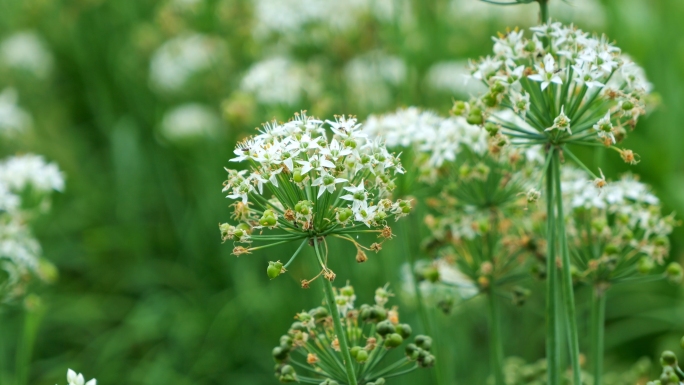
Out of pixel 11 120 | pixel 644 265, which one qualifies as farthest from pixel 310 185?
pixel 11 120

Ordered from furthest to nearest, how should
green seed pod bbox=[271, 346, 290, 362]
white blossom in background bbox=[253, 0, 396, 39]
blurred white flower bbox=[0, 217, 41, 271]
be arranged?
white blossom in background bbox=[253, 0, 396, 39], blurred white flower bbox=[0, 217, 41, 271], green seed pod bbox=[271, 346, 290, 362]

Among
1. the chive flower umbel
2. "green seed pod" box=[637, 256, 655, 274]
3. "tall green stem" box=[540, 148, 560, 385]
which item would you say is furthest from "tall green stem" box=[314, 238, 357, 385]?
"green seed pod" box=[637, 256, 655, 274]

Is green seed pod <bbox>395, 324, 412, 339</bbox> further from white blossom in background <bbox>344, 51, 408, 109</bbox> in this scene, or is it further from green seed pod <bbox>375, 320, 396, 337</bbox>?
white blossom in background <bbox>344, 51, 408, 109</bbox>

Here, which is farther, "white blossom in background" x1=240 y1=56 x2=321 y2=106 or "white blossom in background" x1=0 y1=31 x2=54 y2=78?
"white blossom in background" x1=0 y1=31 x2=54 y2=78

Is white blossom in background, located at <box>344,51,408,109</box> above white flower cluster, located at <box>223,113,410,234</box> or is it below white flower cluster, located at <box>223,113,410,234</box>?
above

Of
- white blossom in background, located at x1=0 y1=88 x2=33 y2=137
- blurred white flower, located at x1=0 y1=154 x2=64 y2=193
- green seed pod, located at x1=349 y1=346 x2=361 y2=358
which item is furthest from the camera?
white blossom in background, located at x1=0 y1=88 x2=33 y2=137

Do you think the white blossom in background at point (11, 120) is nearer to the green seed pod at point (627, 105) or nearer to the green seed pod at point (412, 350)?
the green seed pod at point (412, 350)

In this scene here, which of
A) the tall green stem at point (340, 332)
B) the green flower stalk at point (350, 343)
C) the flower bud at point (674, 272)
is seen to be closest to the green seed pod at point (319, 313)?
the green flower stalk at point (350, 343)

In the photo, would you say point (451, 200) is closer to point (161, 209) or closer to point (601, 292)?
point (601, 292)
